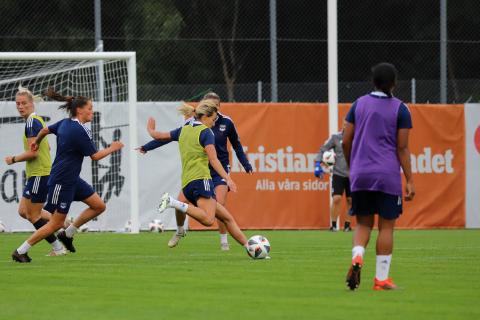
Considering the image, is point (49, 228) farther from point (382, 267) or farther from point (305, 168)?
point (305, 168)

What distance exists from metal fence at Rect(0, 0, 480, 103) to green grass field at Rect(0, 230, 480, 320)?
30.9 feet

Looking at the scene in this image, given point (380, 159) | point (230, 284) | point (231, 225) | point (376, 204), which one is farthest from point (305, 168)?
point (380, 159)

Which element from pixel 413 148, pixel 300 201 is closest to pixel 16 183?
pixel 300 201

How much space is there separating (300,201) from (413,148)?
8.43 feet

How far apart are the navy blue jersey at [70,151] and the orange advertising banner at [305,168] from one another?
30.1 ft

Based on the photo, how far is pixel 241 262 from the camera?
14430mm

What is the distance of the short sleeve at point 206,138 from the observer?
15227 millimetres

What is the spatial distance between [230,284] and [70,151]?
14.4 feet

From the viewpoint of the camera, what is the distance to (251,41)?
32344mm

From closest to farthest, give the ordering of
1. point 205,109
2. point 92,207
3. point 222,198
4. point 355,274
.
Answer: point 355,274 → point 205,109 → point 92,207 → point 222,198

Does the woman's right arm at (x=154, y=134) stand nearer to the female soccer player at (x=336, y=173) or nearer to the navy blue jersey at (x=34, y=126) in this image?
the navy blue jersey at (x=34, y=126)

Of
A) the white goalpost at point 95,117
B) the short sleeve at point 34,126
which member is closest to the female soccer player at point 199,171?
the short sleeve at point 34,126

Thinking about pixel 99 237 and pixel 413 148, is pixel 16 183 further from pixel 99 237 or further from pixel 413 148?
pixel 413 148

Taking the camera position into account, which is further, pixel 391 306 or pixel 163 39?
pixel 163 39
